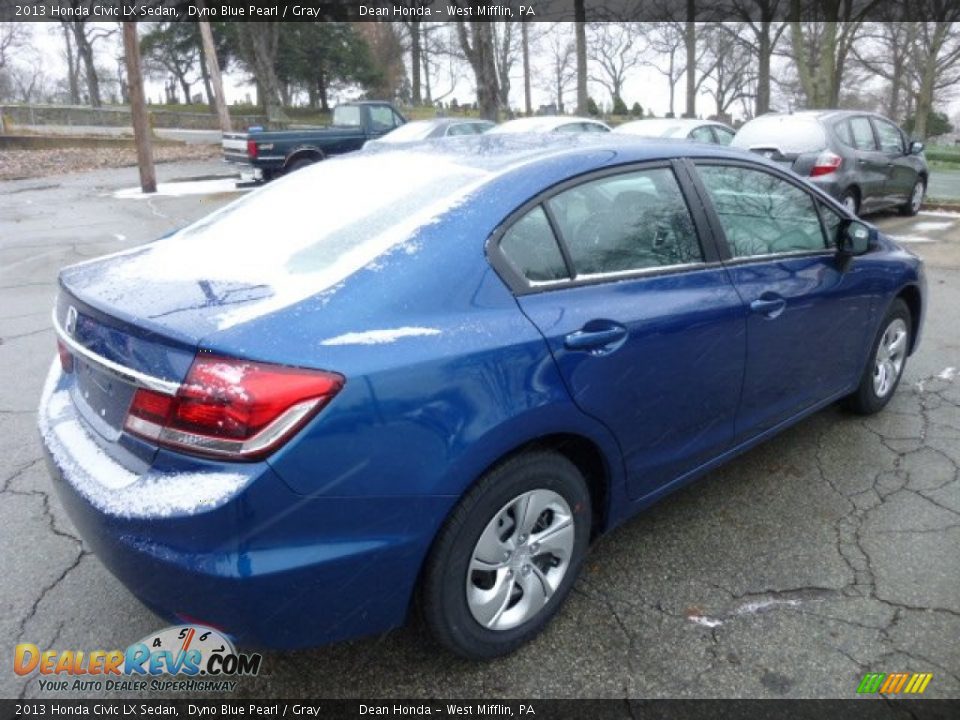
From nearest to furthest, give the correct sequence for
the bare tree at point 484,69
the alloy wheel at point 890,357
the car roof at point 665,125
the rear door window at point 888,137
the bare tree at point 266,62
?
the alloy wheel at point 890,357
the rear door window at point 888,137
the car roof at point 665,125
the bare tree at point 484,69
the bare tree at point 266,62

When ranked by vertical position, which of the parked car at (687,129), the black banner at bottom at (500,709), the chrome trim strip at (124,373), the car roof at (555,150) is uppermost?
the parked car at (687,129)

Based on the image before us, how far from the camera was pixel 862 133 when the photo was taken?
396 inches

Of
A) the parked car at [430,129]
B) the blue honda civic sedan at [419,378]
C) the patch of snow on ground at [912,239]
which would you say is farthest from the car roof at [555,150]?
the parked car at [430,129]

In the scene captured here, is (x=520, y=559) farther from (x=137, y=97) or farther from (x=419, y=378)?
(x=137, y=97)

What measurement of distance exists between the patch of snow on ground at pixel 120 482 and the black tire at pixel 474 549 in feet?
2.06

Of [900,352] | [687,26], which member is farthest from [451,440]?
[687,26]

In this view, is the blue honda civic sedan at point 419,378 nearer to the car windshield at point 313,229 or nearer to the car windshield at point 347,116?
the car windshield at point 313,229

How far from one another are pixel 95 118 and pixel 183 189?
1005 inches

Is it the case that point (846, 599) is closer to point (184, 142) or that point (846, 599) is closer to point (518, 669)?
point (518, 669)

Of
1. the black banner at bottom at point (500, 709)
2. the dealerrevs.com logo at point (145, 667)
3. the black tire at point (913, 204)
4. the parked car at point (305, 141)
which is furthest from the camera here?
the parked car at point (305, 141)

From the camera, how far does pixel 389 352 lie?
1.91 metres

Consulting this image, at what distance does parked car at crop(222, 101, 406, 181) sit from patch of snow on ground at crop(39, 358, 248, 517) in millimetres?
13495

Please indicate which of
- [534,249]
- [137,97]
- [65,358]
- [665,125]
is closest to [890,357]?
[534,249]

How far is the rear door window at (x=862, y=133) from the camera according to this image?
989cm
